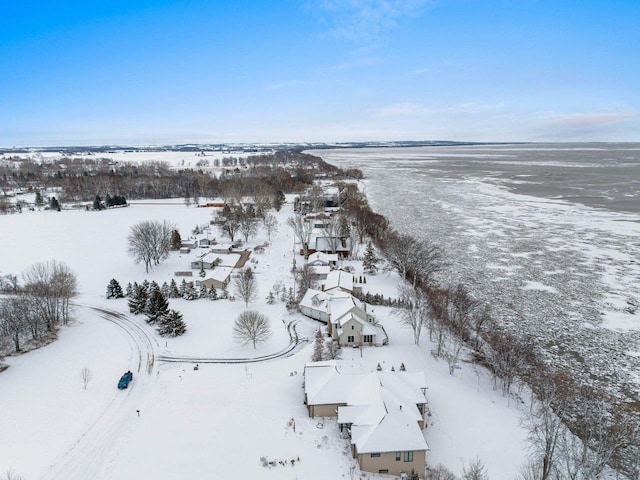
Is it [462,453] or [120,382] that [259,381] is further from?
[462,453]

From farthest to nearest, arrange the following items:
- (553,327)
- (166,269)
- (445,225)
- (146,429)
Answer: (445,225) < (166,269) < (553,327) < (146,429)

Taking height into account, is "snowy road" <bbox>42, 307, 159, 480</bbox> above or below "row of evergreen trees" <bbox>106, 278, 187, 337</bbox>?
below

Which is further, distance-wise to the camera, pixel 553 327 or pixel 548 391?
pixel 553 327

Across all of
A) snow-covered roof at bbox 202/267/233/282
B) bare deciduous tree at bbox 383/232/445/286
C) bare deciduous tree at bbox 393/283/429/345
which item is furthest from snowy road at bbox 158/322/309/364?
Answer: bare deciduous tree at bbox 383/232/445/286

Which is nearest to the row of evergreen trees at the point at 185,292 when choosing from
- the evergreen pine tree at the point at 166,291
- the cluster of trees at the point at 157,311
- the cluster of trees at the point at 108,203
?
the evergreen pine tree at the point at 166,291

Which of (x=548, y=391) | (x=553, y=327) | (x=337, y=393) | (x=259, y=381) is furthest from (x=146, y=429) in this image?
(x=553, y=327)

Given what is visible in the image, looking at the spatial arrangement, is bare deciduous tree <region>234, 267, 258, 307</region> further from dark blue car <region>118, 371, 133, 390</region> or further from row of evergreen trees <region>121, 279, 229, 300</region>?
dark blue car <region>118, 371, 133, 390</region>

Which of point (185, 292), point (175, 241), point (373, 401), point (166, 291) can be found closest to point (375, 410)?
point (373, 401)
